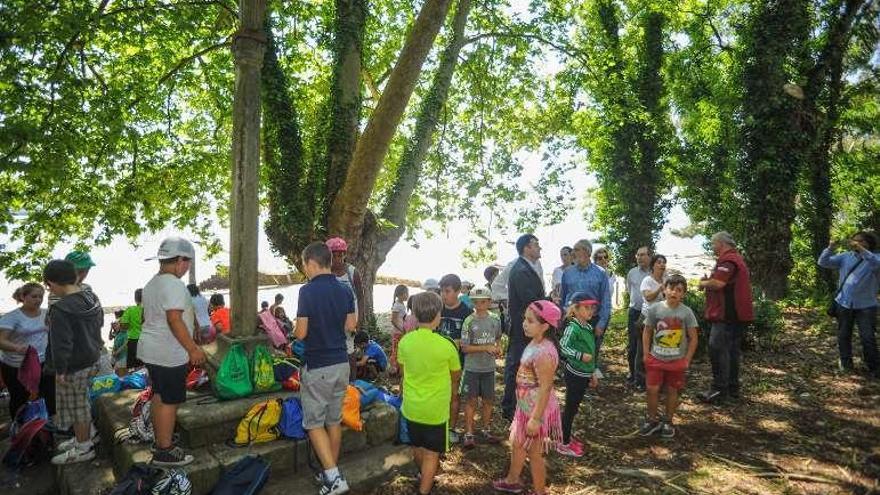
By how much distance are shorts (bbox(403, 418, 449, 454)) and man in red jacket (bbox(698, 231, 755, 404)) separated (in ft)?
13.1

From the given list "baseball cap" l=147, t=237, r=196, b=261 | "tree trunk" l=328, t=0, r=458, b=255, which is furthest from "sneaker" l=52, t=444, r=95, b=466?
"tree trunk" l=328, t=0, r=458, b=255

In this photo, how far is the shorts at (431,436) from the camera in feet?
12.4

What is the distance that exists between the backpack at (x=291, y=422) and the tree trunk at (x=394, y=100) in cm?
415

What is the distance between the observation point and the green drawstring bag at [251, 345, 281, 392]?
4938mm

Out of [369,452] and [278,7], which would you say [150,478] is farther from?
[278,7]

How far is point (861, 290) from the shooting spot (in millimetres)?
6445

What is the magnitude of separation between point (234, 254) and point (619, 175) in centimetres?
1364

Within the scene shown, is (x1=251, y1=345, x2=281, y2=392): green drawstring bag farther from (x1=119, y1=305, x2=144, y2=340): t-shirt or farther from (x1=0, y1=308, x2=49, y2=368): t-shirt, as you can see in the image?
(x1=119, y1=305, x2=144, y2=340): t-shirt

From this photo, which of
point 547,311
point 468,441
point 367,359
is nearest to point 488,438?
point 468,441

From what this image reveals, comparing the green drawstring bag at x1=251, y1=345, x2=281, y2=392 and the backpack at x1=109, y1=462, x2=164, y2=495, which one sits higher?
the green drawstring bag at x1=251, y1=345, x2=281, y2=392

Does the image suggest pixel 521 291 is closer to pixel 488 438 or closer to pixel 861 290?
pixel 488 438

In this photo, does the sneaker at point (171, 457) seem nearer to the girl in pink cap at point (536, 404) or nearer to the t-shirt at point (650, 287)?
the girl in pink cap at point (536, 404)

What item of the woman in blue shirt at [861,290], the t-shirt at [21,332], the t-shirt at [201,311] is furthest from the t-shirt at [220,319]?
the woman in blue shirt at [861,290]

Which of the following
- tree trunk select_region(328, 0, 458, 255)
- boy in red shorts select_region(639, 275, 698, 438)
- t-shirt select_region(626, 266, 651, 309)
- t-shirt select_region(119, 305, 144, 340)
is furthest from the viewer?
t-shirt select_region(119, 305, 144, 340)
